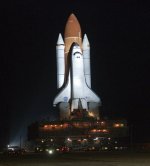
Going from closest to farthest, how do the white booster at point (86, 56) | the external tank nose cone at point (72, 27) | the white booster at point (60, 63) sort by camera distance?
the external tank nose cone at point (72, 27), the white booster at point (60, 63), the white booster at point (86, 56)

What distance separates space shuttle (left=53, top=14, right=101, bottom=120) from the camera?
422 ft

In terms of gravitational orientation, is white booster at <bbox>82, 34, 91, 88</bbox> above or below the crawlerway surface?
above

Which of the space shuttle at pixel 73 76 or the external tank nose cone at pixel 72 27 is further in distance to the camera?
the external tank nose cone at pixel 72 27

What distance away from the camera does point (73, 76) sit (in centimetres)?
12862

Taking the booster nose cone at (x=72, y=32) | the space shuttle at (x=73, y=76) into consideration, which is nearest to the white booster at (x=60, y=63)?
the space shuttle at (x=73, y=76)

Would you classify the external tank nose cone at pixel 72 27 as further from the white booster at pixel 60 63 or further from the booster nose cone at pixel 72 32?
the white booster at pixel 60 63

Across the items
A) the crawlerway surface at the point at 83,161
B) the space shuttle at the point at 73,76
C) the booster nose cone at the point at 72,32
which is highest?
the booster nose cone at the point at 72,32

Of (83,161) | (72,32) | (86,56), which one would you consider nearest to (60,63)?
(86,56)

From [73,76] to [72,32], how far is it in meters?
12.1

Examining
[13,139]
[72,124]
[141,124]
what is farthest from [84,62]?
[13,139]

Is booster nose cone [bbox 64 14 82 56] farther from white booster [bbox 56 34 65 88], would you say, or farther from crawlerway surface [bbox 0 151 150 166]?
crawlerway surface [bbox 0 151 150 166]

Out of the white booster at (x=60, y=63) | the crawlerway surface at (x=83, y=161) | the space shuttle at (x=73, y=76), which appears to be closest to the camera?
the crawlerway surface at (x=83, y=161)

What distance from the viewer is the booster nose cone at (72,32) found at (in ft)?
431

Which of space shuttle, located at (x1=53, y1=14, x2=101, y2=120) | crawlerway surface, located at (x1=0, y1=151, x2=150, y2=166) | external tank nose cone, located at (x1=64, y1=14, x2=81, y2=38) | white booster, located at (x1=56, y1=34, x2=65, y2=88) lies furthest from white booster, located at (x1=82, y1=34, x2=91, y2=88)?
crawlerway surface, located at (x1=0, y1=151, x2=150, y2=166)
